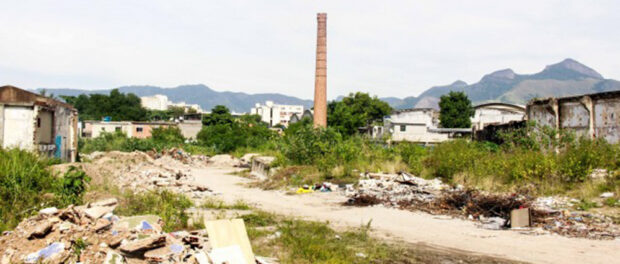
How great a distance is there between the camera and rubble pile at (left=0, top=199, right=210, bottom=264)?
16.8 feet

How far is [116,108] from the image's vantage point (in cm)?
8694

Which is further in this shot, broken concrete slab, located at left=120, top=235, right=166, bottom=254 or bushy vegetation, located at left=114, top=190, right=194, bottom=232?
bushy vegetation, located at left=114, top=190, right=194, bottom=232

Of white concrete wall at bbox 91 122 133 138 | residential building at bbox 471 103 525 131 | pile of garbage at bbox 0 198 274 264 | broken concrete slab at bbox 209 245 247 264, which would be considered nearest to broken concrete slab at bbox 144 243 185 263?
pile of garbage at bbox 0 198 274 264

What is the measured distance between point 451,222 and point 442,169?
6.31 metres

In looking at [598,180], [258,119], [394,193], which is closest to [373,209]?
[394,193]

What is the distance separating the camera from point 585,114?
629 inches

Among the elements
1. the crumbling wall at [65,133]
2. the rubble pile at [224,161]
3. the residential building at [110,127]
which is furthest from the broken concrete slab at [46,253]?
the residential building at [110,127]

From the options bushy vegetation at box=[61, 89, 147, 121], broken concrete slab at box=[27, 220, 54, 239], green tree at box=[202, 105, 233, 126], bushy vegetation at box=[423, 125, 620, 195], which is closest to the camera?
broken concrete slab at box=[27, 220, 54, 239]

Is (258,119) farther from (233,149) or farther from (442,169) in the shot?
(442,169)

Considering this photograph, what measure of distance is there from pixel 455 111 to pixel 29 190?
52.6 meters

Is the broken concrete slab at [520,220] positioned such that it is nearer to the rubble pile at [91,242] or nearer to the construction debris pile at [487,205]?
the construction debris pile at [487,205]

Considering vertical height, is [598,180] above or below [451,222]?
above

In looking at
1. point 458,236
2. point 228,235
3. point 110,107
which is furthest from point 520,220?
point 110,107

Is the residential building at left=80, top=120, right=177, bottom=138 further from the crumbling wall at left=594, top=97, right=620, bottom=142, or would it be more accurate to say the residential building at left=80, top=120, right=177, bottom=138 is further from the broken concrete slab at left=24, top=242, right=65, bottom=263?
the broken concrete slab at left=24, top=242, right=65, bottom=263
